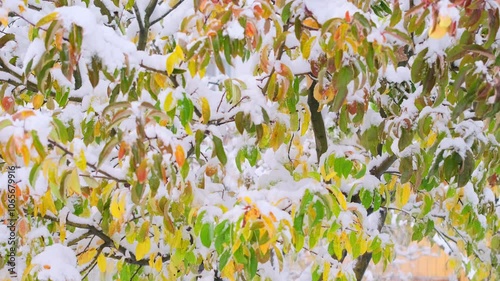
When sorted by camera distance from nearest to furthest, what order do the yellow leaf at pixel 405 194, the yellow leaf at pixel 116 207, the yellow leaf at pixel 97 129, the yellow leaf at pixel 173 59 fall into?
the yellow leaf at pixel 173 59 < the yellow leaf at pixel 116 207 < the yellow leaf at pixel 97 129 < the yellow leaf at pixel 405 194

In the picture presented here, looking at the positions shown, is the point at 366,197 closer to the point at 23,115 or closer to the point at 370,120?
the point at 370,120

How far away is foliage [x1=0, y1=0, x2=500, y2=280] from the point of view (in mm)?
1645

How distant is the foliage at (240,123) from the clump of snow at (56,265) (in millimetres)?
10

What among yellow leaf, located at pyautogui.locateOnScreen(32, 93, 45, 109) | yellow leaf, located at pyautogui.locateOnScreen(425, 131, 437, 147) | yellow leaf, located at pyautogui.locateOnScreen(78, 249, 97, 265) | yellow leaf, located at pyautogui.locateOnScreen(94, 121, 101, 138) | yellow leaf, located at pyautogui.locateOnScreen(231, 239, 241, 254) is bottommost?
yellow leaf, located at pyautogui.locateOnScreen(231, 239, 241, 254)

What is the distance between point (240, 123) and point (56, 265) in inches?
32.5

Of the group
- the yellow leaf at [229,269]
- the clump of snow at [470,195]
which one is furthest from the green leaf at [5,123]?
the clump of snow at [470,195]

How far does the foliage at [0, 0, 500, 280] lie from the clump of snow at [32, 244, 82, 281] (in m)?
0.01

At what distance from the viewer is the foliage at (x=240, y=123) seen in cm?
164

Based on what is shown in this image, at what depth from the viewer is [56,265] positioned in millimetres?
2080

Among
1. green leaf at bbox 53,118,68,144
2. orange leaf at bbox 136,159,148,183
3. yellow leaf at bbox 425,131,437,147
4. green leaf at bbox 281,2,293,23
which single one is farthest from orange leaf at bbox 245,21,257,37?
yellow leaf at bbox 425,131,437,147

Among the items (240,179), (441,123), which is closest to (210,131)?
(441,123)

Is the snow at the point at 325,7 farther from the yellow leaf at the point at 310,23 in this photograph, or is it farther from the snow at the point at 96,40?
the snow at the point at 96,40

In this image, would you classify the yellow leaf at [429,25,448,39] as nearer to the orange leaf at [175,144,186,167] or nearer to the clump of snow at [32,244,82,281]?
the orange leaf at [175,144,186,167]

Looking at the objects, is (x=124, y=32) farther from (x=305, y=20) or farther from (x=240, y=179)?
(x=305, y=20)
